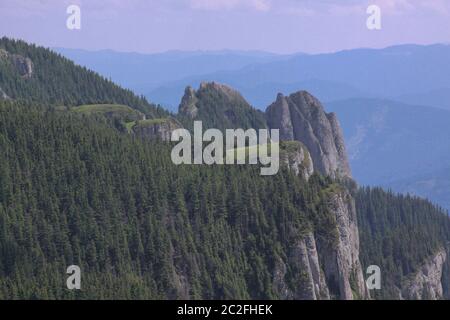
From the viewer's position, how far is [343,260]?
152 m

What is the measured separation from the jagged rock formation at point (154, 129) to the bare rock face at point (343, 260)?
3806 centimetres

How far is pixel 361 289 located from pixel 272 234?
17.7 meters

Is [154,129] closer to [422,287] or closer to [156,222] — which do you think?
[156,222]

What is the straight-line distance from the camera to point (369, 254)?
198375mm

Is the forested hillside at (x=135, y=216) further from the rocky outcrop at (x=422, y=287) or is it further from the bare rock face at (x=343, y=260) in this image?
the rocky outcrop at (x=422, y=287)

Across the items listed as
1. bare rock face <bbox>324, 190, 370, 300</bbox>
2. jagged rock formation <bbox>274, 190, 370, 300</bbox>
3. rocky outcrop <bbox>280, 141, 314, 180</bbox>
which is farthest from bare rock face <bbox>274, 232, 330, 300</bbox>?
rocky outcrop <bbox>280, 141, 314, 180</bbox>

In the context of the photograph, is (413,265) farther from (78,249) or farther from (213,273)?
(78,249)

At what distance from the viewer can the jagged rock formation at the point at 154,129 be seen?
610 ft

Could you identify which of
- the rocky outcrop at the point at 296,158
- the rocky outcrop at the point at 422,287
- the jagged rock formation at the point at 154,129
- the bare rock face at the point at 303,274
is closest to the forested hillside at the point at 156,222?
the bare rock face at the point at 303,274

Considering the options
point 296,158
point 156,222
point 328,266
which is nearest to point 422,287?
point 296,158

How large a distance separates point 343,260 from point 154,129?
163 ft

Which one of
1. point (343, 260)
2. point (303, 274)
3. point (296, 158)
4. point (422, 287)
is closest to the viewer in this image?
point (303, 274)

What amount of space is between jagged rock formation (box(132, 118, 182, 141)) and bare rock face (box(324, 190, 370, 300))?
3806cm
